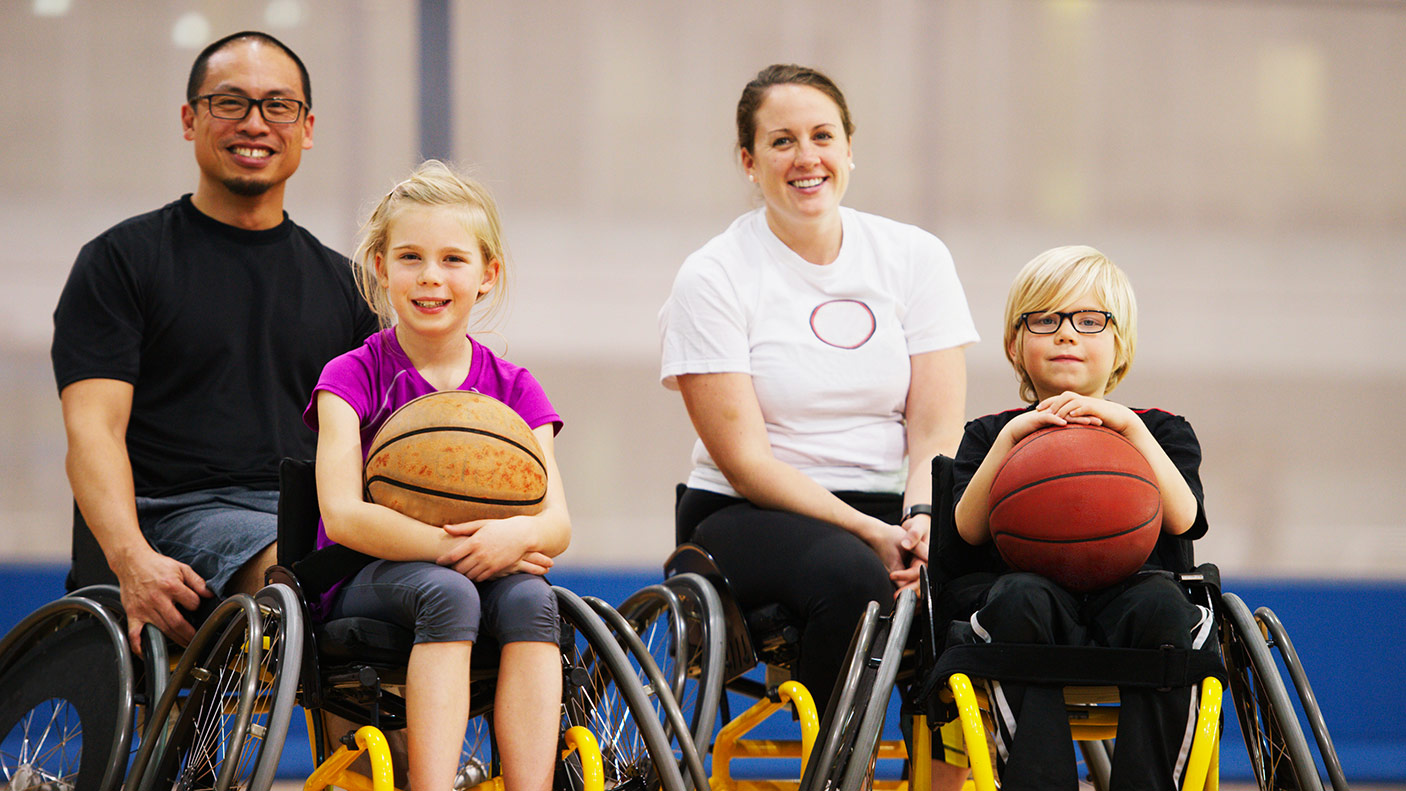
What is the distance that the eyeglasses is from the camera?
8.43ft

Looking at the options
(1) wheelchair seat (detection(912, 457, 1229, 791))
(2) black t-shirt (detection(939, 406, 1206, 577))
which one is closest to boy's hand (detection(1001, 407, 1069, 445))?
(2) black t-shirt (detection(939, 406, 1206, 577))

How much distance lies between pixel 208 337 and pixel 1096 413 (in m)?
1.73

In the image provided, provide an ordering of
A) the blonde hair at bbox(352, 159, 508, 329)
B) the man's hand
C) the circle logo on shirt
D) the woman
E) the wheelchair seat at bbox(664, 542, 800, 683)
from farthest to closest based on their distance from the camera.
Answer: the circle logo on shirt, the woman, the wheelchair seat at bbox(664, 542, 800, 683), the man's hand, the blonde hair at bbox(352, 159, 508, 329)

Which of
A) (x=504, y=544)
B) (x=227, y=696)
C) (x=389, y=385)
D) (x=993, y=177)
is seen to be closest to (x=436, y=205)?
(x=389, y=385)

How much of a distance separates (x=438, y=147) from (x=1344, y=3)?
3.16 metres

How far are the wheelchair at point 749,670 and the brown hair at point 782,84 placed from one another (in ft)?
3.12

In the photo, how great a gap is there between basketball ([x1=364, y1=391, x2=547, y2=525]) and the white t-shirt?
31.8 inches

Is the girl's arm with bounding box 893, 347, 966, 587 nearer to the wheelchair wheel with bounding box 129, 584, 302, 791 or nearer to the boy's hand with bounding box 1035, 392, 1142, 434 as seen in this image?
the boy's hand with bounding box 1035, 392, 1142, 434

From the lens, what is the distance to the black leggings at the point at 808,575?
227 centimetres

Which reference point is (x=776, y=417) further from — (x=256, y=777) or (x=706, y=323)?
(x=256, y=777)

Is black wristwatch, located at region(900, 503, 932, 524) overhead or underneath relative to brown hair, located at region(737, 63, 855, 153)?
underneath

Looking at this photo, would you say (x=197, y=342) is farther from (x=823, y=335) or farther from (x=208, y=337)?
(x=823, y=335)

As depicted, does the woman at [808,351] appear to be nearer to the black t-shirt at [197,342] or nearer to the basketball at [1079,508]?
the basketball at [1079,508]

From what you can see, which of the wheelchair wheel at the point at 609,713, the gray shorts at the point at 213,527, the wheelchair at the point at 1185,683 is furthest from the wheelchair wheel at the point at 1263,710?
the gray shorts at the point at 213,527
